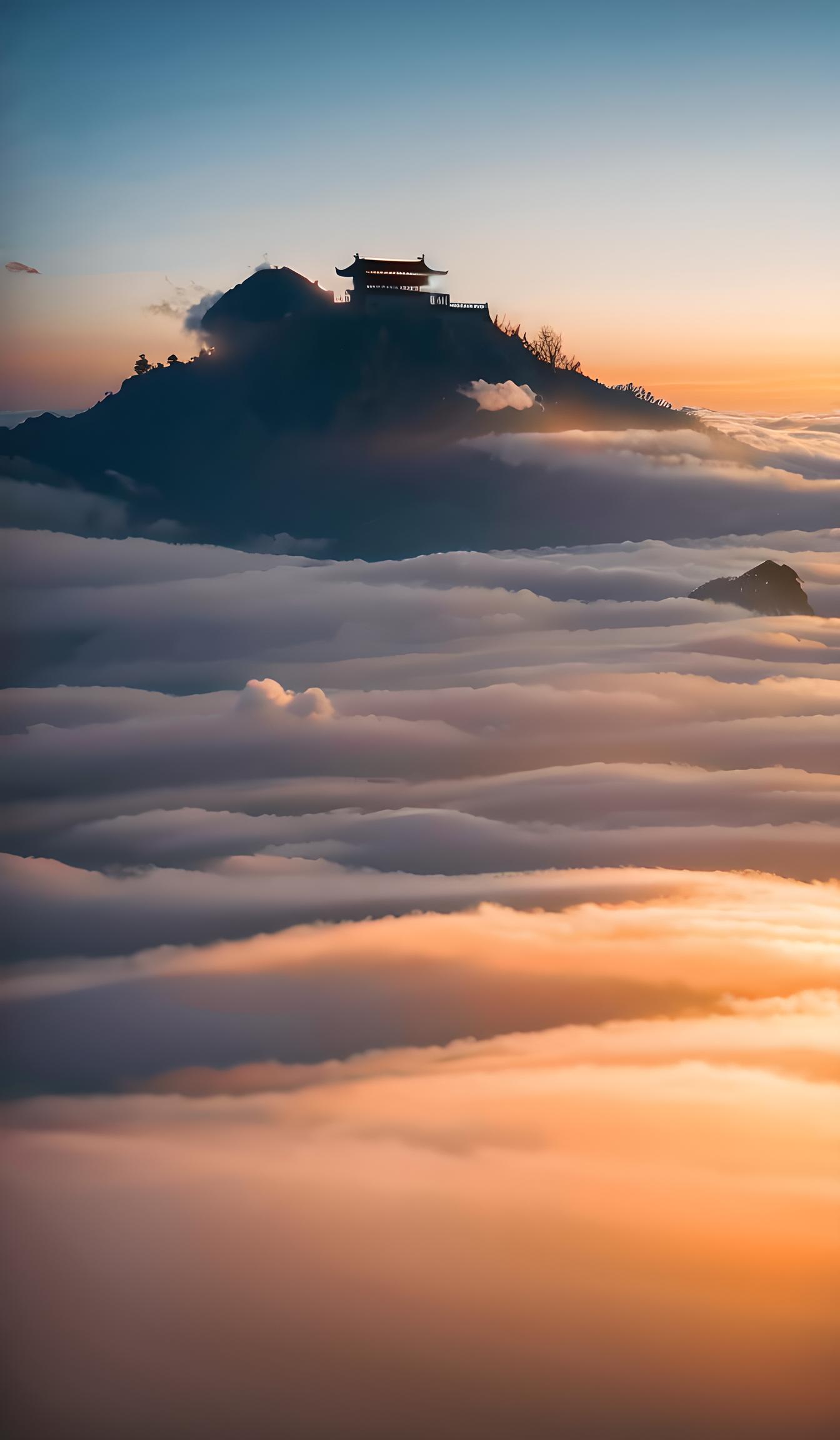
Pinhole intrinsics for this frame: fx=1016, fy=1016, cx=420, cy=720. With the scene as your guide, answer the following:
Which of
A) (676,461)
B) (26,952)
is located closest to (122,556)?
(676,461)

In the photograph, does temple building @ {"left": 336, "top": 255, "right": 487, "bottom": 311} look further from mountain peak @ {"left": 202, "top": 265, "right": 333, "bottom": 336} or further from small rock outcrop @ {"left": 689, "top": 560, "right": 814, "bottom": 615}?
small rock outcrop @ {"left": 689, "top": 560, "right": 814, "bottom": 615}

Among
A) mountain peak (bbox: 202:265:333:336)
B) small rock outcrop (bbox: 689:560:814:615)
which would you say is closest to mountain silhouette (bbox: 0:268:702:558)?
mountain peak (bbox: 202:265:333:336)

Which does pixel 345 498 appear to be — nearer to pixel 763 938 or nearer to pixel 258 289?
pixel 258 289

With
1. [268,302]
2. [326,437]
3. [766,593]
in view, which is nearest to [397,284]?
[268,302]

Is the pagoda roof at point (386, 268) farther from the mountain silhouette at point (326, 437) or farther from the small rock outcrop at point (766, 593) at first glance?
the small rock outcrop at point (766, 593)

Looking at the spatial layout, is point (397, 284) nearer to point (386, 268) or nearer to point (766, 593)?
point (386, 268)

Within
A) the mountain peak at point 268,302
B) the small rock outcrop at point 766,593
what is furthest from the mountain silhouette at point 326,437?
the small rock outcrop at point 766,593
